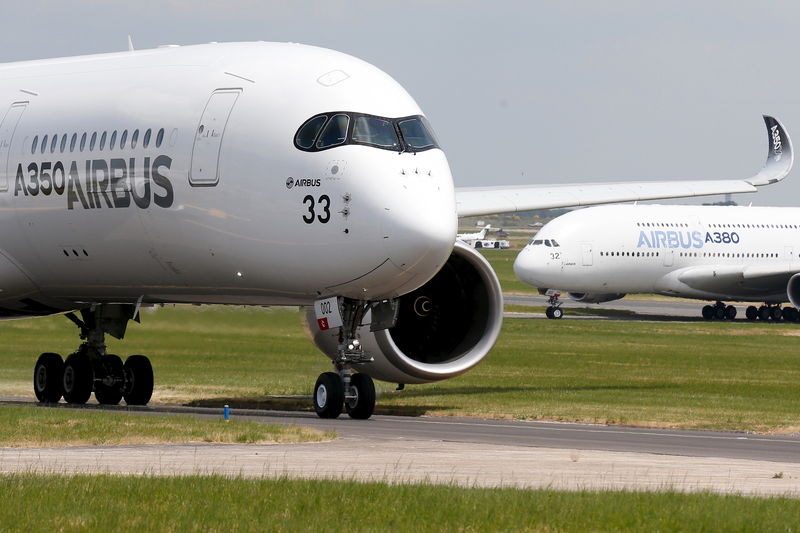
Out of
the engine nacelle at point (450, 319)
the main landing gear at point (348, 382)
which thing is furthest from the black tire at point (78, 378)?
the main landing gear at point (348, 382)

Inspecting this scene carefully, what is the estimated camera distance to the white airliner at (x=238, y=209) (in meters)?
21.0

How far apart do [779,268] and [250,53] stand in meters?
52.3

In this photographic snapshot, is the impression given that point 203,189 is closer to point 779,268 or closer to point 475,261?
point 475,261

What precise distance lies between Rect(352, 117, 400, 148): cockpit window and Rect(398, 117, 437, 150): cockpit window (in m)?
0.19

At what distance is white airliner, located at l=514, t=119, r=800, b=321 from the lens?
70.2 metres

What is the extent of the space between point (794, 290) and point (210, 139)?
50189mm

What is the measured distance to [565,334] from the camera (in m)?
56.5

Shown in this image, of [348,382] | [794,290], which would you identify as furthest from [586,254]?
[348,382]

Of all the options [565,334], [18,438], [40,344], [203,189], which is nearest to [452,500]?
[18,438]

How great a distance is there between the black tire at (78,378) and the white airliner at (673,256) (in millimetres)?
44491

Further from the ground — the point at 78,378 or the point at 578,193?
the point at 578,193

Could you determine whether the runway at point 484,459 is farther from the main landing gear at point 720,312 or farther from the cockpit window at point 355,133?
the main landing gear at point 720,312

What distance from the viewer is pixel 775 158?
173 feet

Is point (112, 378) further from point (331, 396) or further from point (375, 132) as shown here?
point (375, 132)
